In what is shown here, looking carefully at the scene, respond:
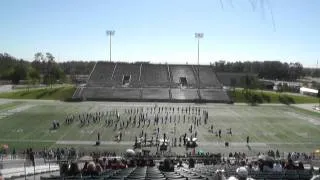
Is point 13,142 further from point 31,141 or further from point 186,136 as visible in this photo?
point 186,136

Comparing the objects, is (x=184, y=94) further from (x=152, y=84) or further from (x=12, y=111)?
(x=12, y=111)

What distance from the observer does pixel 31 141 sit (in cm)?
4822

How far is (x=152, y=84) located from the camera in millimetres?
104625

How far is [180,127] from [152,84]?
45737mm

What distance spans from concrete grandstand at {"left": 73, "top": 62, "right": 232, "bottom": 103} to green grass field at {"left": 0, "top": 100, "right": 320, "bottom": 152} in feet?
24.3

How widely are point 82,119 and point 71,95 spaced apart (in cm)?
2748

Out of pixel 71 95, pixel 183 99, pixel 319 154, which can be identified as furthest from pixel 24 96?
pixel 319 154

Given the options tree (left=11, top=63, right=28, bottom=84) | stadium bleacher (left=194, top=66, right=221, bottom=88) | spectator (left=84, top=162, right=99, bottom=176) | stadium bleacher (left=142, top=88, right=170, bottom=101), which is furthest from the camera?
tree (left=11, top=63, right=28, bottom=84)

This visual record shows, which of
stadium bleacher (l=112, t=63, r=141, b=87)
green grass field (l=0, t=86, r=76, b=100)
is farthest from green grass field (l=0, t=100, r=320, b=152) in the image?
stadium bleacher (l=112, t=63, r=141, b=87)

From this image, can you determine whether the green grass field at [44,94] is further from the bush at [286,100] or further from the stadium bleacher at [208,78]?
the bush at [286,100]

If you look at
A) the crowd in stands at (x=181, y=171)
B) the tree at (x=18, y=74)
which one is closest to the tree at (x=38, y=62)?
the tree at (x=18, y=74)

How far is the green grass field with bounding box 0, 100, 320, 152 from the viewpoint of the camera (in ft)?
161

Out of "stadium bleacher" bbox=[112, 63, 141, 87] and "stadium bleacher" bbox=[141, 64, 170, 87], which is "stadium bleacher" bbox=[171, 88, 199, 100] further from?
"stadium bleacher" bbox=[112, 63, 141, 87]

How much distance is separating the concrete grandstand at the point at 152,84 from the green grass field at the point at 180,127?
741cm
